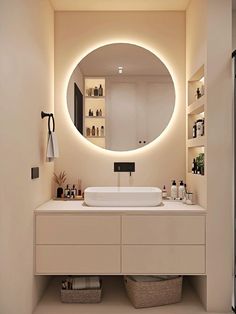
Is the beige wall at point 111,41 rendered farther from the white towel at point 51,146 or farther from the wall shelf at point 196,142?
the white towel at point 51,146

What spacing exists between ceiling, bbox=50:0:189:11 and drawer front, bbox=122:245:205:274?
7.47 feet

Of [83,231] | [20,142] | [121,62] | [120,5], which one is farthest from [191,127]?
[20,142]

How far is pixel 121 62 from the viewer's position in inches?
155

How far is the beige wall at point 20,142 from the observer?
2438mm

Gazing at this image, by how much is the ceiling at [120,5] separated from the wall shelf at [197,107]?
3.26 feet

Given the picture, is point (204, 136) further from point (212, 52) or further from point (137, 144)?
point (137, 144)

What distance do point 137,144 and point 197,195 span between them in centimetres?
87

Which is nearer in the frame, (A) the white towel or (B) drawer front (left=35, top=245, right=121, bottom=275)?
(B) drawer front (left=35, top=245, right=121, bottom=275)

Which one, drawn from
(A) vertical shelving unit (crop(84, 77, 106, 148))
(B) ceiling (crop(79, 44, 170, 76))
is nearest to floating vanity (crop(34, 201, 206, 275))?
(A) vertical shelving unit (crop(84, 77, 106, 148))

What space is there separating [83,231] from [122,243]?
33 centimetres

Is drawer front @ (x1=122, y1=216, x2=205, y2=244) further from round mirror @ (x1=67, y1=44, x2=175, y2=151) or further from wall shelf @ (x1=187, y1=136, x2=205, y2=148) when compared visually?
round mirror @ (x1=67, y1=44, x2=175, y2=151)

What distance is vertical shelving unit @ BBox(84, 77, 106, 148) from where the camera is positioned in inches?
155

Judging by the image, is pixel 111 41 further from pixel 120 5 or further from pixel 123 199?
pixel 123 199

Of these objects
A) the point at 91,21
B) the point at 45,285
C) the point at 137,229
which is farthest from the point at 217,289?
the point at 91,21
